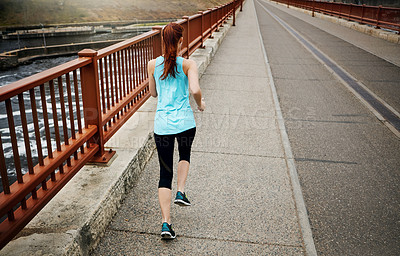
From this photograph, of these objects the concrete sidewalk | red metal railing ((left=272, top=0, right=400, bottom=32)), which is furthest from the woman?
red metal railing ((left=272, top=0, right=400, bottom=32))

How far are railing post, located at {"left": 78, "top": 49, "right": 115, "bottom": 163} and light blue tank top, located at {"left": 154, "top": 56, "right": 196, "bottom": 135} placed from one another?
85 centimetres

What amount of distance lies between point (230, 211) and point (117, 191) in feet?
3.76

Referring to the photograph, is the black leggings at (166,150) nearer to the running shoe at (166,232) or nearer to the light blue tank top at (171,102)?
the light blue tank top at (171,102)

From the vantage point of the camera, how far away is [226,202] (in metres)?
3.81

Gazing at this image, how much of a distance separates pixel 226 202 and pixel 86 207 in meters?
1.46

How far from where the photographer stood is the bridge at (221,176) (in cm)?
292

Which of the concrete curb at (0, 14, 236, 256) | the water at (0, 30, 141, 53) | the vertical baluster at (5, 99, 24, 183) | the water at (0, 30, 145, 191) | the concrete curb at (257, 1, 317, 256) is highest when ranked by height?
→ the vertical baluster at (5, 99, 24, 183)

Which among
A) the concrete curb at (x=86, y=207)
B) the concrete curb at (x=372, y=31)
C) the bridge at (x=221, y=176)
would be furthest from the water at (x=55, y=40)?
the concrete curb at (x=86, y=207)

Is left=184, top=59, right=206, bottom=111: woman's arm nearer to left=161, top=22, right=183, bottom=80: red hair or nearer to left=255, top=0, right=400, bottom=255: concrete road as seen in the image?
left=161, top=22, right=183, bottom=80: red hair

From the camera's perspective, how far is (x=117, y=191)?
3.58 m

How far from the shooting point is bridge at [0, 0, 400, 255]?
2.92 m

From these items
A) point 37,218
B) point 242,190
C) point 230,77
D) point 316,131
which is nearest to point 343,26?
point 230,77

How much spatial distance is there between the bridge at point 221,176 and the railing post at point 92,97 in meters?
0.01

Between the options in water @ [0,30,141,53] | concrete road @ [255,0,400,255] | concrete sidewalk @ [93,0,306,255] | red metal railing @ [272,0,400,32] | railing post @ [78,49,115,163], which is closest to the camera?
concrete sidewalk @ [93,0,306,255]
